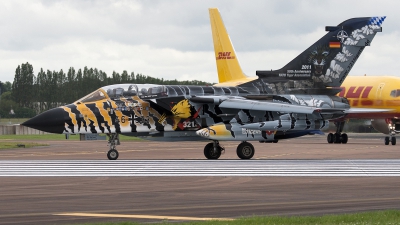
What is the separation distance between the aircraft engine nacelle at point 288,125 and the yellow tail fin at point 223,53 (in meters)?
21.2

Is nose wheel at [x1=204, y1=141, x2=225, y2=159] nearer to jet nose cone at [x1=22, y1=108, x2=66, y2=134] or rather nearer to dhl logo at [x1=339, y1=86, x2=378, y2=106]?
jet nose cone at [x1=22, y1=108, x2=66, y2=134]

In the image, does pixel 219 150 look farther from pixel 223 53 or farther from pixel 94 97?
pixel 223 53

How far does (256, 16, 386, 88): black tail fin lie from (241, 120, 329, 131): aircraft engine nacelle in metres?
2.57

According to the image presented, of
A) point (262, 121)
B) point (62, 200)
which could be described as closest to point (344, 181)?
point (62, 200)

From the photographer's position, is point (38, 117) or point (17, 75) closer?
point (38, 117)

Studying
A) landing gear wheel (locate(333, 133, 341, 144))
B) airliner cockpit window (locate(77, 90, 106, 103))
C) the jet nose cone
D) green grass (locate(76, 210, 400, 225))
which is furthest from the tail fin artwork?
green grass (locate(76, 210, 400, 225))

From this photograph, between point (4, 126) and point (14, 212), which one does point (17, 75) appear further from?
point (14, 212)

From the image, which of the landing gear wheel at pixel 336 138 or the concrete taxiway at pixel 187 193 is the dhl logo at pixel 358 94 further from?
the concrete taxiway at pixel 187 193

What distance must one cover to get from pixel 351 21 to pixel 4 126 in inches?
1774

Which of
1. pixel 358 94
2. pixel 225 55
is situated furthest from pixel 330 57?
pixel 225 55

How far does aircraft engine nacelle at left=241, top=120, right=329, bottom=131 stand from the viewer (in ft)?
79.6

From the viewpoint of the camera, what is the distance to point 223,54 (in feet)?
153

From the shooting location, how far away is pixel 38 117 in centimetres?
2389

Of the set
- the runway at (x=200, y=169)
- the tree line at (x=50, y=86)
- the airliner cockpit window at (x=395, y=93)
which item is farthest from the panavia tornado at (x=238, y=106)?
the tree line at (x=50, y=86)
